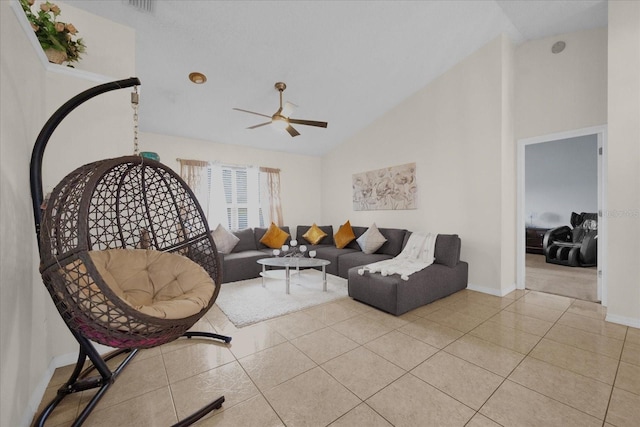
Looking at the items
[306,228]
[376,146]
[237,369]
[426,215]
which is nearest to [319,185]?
[306,228]

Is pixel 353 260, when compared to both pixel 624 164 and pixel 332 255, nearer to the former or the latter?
pixel 332 255

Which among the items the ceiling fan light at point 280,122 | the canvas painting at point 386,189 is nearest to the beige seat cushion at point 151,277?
the ceiling fan light at point 280,122

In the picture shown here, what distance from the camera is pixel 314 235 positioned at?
5215 millimetres

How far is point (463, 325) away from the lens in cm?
238

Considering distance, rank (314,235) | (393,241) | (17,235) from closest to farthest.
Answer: (17,235) < (393,241) < (314,235)

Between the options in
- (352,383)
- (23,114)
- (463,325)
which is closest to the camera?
(23,114)

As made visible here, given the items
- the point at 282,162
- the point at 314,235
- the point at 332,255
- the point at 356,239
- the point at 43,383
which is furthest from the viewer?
the point at 282,162

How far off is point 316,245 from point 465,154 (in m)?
3.00

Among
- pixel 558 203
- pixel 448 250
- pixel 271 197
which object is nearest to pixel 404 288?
pixel 448 250

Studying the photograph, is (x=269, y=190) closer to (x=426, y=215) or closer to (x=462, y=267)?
(x=426, y=215)

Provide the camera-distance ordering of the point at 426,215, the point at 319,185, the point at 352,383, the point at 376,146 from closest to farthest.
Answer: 1. the point at 352,383
2. the point at 426,215
3. the point at 376,146
4. the point at 319,185

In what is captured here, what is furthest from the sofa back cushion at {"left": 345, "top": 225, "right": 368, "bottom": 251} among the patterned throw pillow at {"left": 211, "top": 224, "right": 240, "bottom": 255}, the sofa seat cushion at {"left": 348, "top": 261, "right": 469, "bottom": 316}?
the patterned throw pillow at {"left": 211, "top": 224, "right": 240, "bottom": 255}

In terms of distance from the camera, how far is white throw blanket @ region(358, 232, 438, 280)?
9.53 feet

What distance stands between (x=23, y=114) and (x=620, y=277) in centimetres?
465
